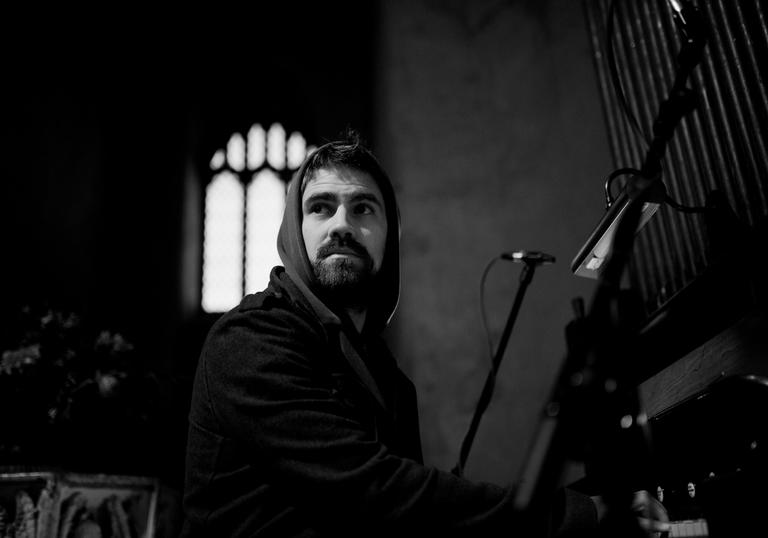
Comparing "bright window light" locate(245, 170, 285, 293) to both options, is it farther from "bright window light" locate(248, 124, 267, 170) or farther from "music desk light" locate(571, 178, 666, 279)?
"music desk light" locate(571, 178, 666, 279)

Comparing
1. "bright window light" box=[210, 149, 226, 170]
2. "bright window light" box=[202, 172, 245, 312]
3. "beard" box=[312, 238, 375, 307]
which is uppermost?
"bright window light" box=[210, 149, 226, 170]

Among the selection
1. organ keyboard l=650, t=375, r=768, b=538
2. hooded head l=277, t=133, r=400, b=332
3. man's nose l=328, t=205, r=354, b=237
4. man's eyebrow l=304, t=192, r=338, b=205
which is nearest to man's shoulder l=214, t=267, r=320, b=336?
A: hooded head l=277, t=133, r=400, b=332

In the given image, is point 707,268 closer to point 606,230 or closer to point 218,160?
point 606,230

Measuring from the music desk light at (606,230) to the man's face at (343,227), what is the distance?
1.92 ft

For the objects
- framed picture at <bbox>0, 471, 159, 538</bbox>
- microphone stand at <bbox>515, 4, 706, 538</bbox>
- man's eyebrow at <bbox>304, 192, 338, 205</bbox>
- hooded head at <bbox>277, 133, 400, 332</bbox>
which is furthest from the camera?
framed picture at <bbox>0, 471, 159, 538</bbox>

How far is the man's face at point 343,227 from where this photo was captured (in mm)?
1843

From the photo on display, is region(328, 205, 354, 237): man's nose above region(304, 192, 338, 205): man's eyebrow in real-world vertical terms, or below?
below

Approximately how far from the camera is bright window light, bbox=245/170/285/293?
613cm

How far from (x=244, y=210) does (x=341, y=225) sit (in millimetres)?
4690

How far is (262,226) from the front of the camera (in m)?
6.32

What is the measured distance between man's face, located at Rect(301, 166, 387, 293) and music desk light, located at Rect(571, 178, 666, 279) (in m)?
0.58

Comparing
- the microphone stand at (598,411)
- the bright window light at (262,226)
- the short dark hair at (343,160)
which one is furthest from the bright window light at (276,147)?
the microphone stand at (598,411)

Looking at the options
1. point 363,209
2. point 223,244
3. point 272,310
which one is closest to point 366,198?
point 363,209

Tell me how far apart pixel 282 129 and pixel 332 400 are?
5.62 m
